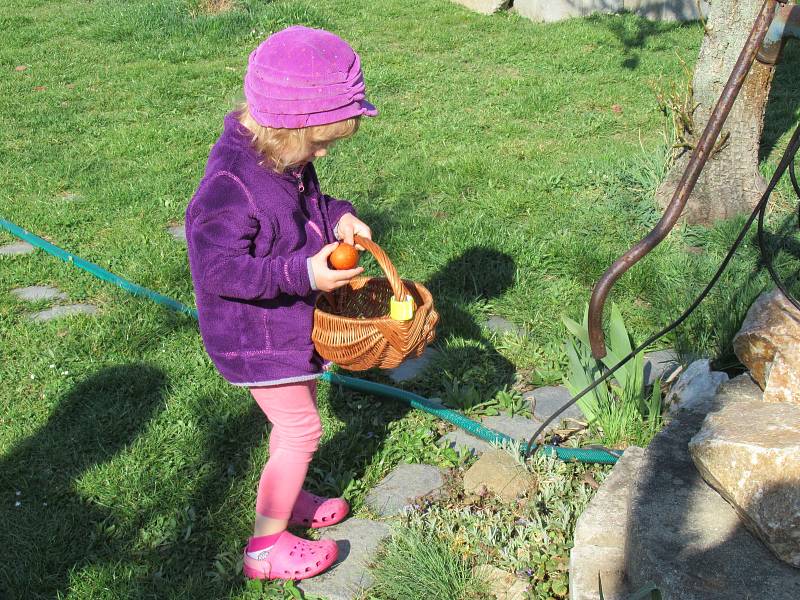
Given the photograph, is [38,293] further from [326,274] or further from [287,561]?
[326,274]

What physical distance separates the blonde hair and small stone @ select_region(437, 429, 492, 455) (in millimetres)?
Answer: 1251

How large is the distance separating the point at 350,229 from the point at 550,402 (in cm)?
Result: 119

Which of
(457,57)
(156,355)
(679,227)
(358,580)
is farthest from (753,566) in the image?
(457,57)

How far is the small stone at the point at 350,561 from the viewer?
2.45 meters

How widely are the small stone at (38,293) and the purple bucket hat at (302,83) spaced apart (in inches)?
87.9

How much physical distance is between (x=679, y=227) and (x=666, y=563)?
2745 mm

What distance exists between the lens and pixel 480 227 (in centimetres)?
437

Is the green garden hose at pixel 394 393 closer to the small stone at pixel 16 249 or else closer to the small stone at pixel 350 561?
the small stone at pixel 16 249

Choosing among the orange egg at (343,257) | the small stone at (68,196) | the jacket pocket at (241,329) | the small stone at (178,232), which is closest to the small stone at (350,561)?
the jacket pocket at (241,329)

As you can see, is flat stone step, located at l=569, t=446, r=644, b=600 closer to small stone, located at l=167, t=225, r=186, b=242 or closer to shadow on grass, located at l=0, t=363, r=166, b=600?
shadow on grass, located at l=0, t=363, r=166, b=600

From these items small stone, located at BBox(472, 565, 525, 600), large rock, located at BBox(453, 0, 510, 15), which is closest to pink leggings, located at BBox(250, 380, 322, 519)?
small stone, located at BBox(472, 565, 525, 600)

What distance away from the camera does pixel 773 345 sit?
259 cm

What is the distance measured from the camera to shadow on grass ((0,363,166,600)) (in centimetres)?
251

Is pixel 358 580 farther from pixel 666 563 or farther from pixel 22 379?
pixel 22 379
